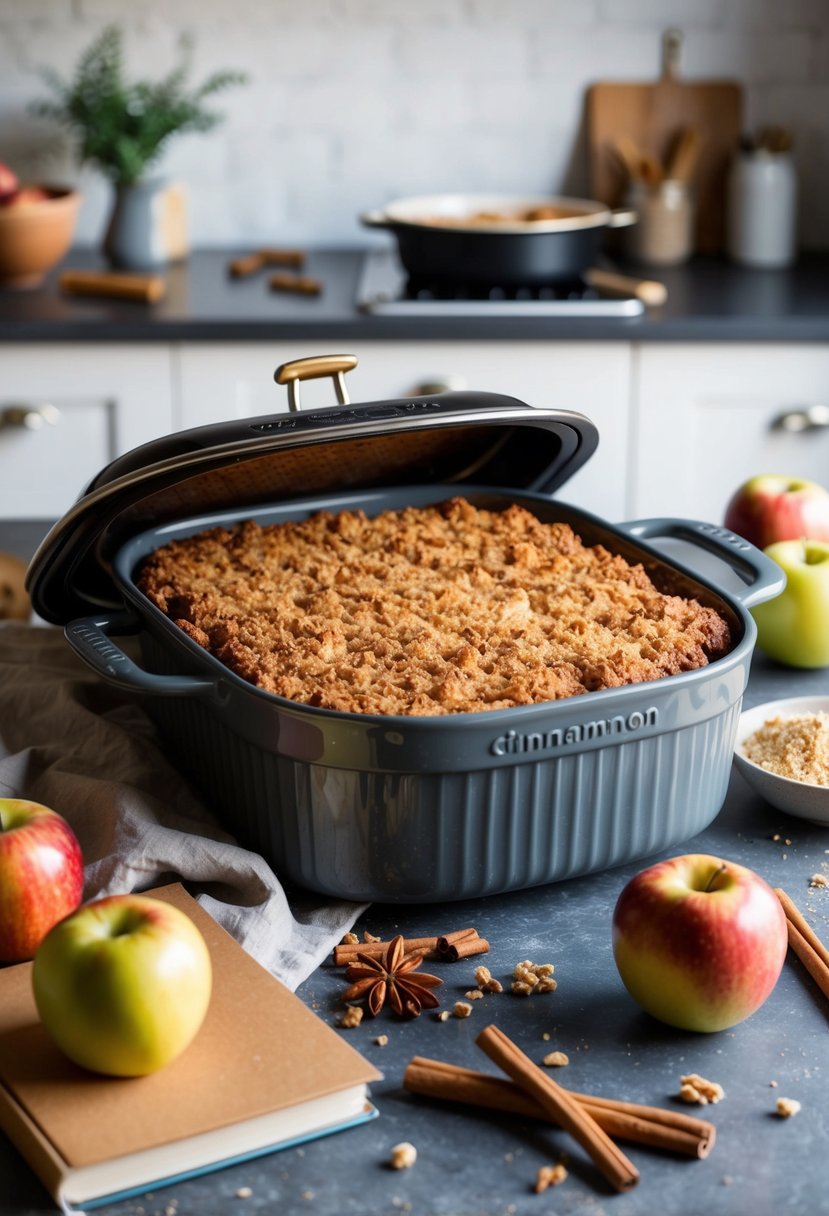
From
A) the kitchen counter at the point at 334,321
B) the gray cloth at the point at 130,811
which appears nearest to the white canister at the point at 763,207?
the kitchen counter at the point at 334,321

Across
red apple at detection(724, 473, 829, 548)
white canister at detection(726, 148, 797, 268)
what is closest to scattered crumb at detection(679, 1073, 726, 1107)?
red apple at detection(724, 473, 829, 548)

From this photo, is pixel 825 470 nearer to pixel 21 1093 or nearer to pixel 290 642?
pixel 290 642

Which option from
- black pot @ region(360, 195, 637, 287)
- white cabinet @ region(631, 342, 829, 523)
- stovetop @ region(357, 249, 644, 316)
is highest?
→ black pot @ region(360, 195, 637, 287)

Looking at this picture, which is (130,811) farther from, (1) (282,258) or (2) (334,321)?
(1) (282,258)

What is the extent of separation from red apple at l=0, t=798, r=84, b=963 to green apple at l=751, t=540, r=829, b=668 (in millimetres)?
799

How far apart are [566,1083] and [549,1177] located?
0.10 meters

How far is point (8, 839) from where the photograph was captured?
1.02m

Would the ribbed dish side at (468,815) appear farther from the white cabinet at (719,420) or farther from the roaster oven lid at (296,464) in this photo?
the white cabinet at (719,420)

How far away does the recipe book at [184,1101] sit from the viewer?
833 mm

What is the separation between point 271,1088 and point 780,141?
9.08 ft

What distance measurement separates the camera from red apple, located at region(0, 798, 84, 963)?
1.01 metres

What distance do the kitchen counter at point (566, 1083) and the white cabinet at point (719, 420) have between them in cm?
165

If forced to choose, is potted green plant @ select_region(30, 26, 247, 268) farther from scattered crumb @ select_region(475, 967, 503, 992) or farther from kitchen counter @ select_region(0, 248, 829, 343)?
scattered crumb @ select_region(475, 967, 503, 992)

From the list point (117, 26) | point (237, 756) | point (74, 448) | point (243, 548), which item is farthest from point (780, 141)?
point (237, 756)
